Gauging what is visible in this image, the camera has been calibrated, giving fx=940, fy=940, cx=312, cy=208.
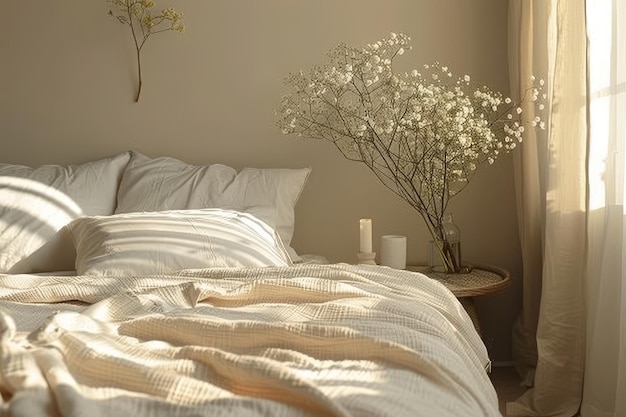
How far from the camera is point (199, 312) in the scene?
2330 mm

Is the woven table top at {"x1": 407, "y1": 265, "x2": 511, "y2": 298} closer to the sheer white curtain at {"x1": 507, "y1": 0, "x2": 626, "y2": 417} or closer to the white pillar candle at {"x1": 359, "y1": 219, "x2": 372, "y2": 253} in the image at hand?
the sheer white curtain at {"x1": 507, "y1": 0, "x2": 626, "y2": 417}

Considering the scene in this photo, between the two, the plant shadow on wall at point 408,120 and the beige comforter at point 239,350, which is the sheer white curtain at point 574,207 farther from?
the beige comforter at point 239,350

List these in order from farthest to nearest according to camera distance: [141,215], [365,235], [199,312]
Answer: [365,235] → [141,215] → [199,312]

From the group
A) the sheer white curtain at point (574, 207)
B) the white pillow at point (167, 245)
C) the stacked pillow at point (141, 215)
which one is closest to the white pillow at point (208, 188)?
the stacked pillow at point (141, 215)

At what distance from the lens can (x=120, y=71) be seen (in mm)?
4098

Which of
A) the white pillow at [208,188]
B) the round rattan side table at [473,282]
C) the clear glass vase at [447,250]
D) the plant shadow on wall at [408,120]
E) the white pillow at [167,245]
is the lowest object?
the round rattan side table at [473,282]

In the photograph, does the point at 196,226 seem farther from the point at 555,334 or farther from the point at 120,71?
the point at 555,334

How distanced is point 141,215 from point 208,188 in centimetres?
49

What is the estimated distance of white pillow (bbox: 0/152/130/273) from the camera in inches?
137

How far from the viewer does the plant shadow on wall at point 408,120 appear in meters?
3.63

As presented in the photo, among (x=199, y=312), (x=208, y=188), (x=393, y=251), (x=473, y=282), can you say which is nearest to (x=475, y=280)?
(x=473, y=282)

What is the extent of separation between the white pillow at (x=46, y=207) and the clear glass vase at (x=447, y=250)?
4.36 ft

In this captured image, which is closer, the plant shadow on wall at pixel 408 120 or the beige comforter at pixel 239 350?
the beige comforter at pixel 239 350

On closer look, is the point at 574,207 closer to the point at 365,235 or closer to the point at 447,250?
the point at 447,250
